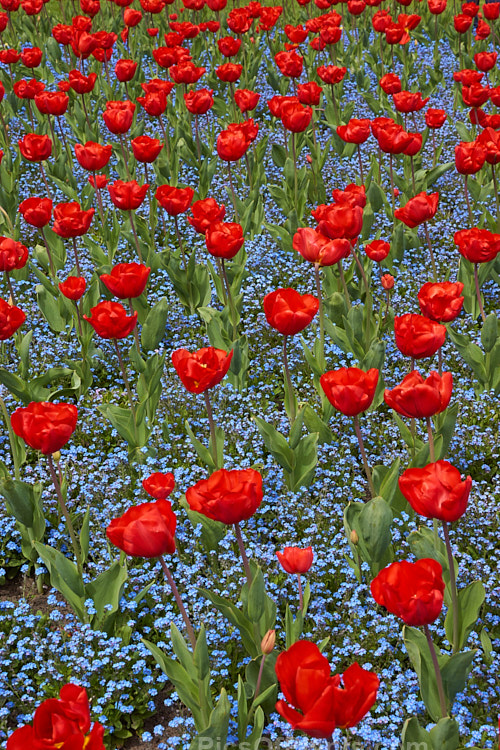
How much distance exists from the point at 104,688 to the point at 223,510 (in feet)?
3.32

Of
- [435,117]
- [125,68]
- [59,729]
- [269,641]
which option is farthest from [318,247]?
[125,68]

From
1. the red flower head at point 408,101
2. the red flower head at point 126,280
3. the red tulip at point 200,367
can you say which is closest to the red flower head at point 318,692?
the red tulip at point 200,367

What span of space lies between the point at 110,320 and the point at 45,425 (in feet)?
2.64

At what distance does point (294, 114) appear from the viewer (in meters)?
5.29

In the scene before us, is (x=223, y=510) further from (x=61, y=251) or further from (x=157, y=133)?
(x=157, y=133)

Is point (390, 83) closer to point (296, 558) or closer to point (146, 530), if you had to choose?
point (296, 558)

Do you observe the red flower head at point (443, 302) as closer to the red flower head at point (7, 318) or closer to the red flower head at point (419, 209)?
the red flower head at point (419, 209)

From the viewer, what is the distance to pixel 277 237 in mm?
5715

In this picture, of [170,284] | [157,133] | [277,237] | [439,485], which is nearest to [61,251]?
[170,284]

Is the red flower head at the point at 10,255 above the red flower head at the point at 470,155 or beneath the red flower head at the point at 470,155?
beneath

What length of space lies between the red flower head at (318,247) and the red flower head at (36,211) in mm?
1603

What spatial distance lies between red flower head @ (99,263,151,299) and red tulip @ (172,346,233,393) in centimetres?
87

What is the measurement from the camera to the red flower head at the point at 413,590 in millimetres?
1956

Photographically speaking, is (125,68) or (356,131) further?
(125,68)
